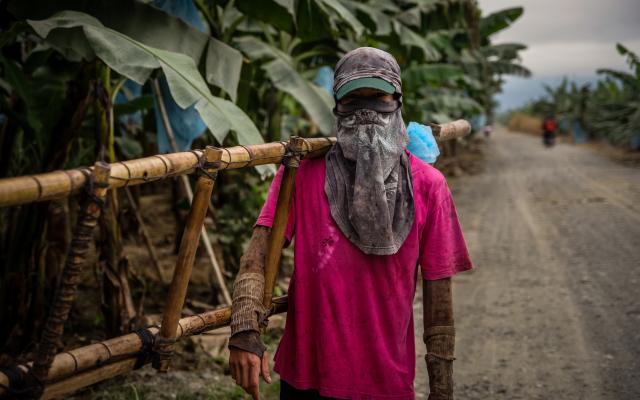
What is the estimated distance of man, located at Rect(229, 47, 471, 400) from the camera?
196 cm

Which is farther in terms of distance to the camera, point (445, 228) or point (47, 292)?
point (47, 292)

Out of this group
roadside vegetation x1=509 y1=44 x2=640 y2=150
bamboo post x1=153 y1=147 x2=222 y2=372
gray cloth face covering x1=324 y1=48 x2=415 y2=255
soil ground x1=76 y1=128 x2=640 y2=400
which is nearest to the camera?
bamboo post x1=153 y1=147 x2=222 y2=372

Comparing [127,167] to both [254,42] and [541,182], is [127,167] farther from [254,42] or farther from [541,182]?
[541,182]

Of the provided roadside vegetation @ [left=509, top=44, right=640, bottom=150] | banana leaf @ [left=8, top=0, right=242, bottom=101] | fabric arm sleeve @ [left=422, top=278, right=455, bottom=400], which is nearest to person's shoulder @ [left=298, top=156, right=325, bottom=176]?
fabric arm sleeve @ [left=422, top=278, right=455, bottom=400]

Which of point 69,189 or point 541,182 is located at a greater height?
point 69,189

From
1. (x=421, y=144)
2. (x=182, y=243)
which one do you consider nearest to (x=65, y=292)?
(x=182, y=243)

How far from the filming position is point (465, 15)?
31.8 feet

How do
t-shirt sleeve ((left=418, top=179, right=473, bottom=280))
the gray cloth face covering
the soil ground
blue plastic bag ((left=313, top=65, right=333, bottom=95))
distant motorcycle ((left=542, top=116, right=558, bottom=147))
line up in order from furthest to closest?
distant motorcycle ((left=542, top=116, right=558, bottom=147)), blue plastic bag ((left=313, top=65, right=333, bottom=95)), the soil ground, t-shirt sleeve ((left=418, top=179, right=473, bottom=280)), the gray cloth face covering

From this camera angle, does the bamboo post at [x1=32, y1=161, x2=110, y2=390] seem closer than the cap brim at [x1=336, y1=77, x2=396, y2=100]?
Yes

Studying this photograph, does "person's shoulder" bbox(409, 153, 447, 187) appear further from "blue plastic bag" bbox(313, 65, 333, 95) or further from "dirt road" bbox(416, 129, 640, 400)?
"blue plastic bag" bbox(313, 65, 333, 95)

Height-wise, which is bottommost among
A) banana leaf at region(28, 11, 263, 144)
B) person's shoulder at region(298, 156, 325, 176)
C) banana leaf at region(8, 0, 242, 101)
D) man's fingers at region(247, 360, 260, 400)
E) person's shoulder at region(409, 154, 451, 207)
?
man's fingers at region(247, 360, 260, 400)

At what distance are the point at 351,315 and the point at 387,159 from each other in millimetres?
513

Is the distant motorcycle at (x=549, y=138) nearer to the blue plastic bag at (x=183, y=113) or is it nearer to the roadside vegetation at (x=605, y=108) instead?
the roadside vegetation at (x=605, y=108)

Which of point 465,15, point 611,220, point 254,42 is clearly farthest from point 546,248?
point 254,42
